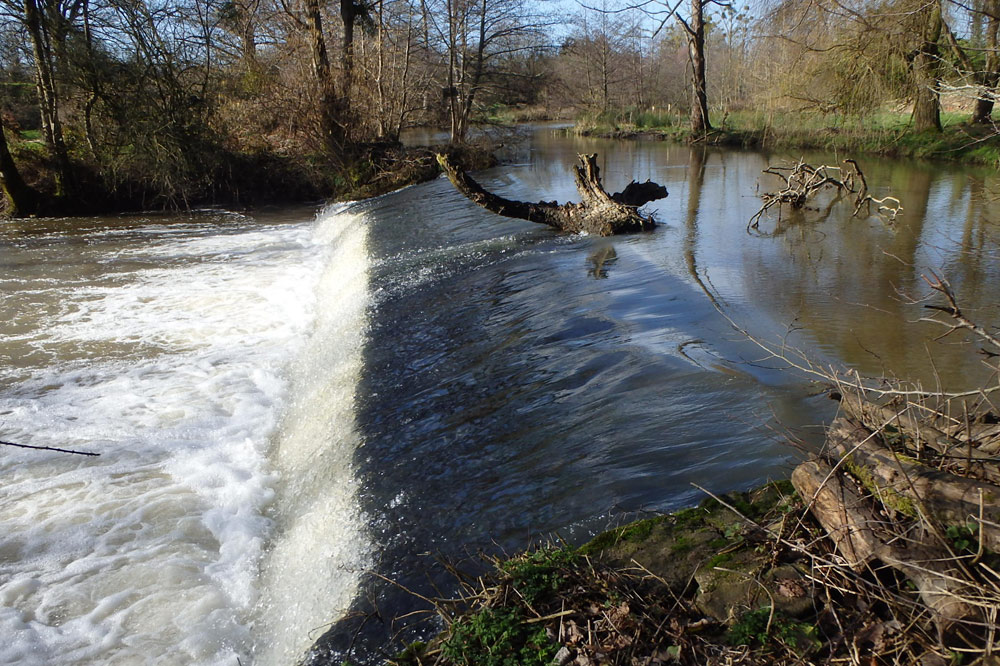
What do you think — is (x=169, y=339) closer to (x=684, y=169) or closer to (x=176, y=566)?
(x=176, y=566)

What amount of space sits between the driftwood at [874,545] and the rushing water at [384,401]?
652mm

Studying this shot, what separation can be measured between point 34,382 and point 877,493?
8.50 m

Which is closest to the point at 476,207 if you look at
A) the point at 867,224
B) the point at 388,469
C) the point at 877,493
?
the point at 867,224

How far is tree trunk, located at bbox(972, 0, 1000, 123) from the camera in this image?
5.59 meters

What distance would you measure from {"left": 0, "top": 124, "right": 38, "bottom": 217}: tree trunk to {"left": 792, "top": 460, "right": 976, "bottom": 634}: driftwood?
19.2 m

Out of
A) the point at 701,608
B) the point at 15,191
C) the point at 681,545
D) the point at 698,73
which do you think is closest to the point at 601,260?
the point at 681,545

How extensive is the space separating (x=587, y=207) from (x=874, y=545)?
33.5 ft

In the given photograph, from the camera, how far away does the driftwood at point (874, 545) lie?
2.42m

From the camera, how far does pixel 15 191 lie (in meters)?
17.0

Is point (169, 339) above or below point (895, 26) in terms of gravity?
below

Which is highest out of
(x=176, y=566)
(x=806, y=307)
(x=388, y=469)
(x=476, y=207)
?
(x=476, y=207)

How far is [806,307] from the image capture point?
7633mm

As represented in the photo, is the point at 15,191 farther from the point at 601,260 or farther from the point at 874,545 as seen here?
the point at 874,545

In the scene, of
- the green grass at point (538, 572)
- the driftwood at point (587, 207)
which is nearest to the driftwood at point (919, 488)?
the green grass at point (538, 572)
